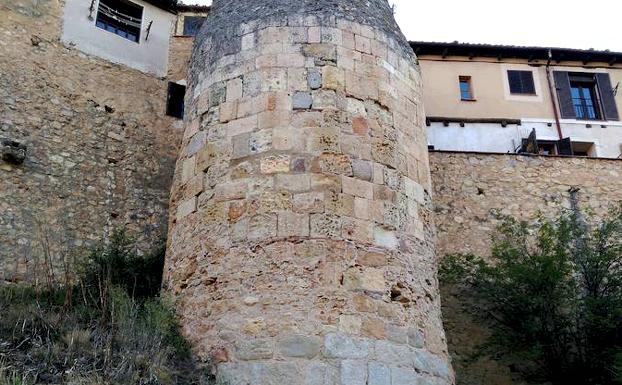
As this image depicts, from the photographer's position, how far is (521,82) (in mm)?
16516

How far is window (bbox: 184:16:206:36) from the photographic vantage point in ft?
45.8

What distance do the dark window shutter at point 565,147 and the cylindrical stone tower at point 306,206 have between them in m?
8.77

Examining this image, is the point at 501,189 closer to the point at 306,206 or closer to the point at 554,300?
the point at 554,300

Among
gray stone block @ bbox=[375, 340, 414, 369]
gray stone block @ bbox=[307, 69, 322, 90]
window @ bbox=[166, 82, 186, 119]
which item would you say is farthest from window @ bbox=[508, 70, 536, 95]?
gray stone block @ bbox=[375, 340, 414, 369]

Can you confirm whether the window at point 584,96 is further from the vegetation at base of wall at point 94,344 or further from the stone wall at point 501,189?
the vegetation at base of wall at point 94,344

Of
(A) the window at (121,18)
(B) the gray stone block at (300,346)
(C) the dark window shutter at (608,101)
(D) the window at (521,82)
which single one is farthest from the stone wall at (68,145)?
(C) the dark window shutter at (608,101)

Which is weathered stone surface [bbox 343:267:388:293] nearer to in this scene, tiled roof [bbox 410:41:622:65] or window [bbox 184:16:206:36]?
window [bbox 184:16:206:36]

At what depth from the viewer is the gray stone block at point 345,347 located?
5.58 metres

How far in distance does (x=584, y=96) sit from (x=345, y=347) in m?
13.6

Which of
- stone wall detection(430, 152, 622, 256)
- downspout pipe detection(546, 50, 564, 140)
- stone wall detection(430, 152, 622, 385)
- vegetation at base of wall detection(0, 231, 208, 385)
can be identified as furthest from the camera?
downspout pipe detection(546, 50, 564, 140)

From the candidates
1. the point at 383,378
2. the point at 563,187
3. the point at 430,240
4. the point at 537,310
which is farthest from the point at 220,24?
the point at 563,187

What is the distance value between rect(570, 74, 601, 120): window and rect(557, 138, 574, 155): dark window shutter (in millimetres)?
1468

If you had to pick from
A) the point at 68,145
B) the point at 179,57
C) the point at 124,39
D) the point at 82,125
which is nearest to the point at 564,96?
the point at 179,57

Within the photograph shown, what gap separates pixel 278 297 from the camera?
230 inches
